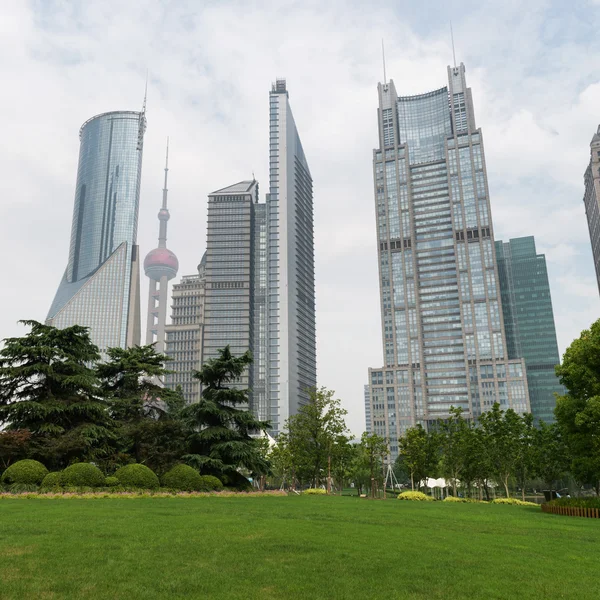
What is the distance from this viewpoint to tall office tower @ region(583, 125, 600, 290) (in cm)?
16225

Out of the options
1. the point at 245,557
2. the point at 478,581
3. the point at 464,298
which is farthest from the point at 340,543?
the point at 464,298

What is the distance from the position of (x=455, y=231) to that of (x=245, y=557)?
19528 centimetres

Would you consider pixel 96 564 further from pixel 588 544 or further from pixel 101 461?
pixel 101 461

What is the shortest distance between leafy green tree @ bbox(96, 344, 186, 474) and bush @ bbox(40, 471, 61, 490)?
7.86 metres

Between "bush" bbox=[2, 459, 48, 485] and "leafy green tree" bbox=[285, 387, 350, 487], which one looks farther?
"leafy green tree" bbox=[285, 387, 350, 487]

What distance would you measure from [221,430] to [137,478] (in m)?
9.80

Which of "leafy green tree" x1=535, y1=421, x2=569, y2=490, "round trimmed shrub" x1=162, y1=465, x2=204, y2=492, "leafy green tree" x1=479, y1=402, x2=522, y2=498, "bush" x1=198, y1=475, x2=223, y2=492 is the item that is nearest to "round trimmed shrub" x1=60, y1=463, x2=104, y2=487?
"round trimmed shrub" x1=162, y1=465, x2=204, y2=492

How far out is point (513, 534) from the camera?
56.4 feet

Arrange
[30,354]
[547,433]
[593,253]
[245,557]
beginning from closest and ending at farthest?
[245,557] → [30,354] → [547,433] → [593,253]

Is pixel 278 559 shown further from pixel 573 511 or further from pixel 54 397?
pixel 54 397

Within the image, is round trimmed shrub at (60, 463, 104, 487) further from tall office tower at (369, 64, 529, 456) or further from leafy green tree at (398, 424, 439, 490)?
tall office tower at (369, 64, 529, 456)

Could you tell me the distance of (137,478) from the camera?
34594 millimetres

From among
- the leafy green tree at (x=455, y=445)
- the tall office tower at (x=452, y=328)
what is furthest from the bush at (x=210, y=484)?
the tall office tower at (x=452, y=328)

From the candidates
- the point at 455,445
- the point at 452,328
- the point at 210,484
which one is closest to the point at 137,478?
the point at 210,484
